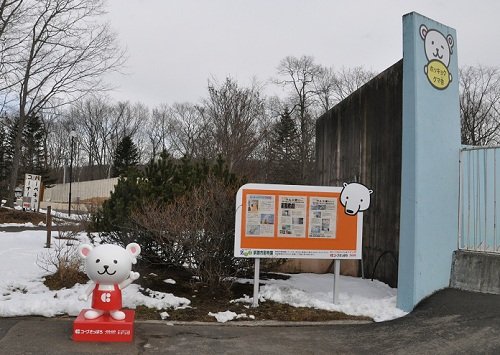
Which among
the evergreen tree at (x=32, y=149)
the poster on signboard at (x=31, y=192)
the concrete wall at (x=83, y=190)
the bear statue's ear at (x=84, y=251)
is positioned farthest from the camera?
the evergreen tree at (x=32, y=149)

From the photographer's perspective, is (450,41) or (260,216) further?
(450,41)

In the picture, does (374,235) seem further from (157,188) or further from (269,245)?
(157,188)

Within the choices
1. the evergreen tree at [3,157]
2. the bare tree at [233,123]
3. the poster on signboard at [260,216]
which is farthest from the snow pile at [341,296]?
the evergreen tree at [3,157]

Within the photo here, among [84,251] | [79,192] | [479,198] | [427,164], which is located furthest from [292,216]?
[79,192]

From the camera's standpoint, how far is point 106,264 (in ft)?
17.3

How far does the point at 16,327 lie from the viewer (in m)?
5.56

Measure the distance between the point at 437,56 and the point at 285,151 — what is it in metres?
38.7

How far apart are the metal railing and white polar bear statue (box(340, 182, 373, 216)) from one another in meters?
1.47

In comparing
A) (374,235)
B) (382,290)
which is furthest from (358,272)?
(382,290)

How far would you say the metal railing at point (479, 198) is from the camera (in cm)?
710

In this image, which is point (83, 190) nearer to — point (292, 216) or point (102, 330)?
point (292, 216)

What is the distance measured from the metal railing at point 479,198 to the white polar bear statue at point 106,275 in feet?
16.7

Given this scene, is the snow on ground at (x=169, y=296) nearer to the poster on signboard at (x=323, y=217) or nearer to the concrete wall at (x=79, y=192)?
the poster on signboard at (x=323, y=217)

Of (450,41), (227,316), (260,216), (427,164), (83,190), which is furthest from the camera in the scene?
(83,190)
